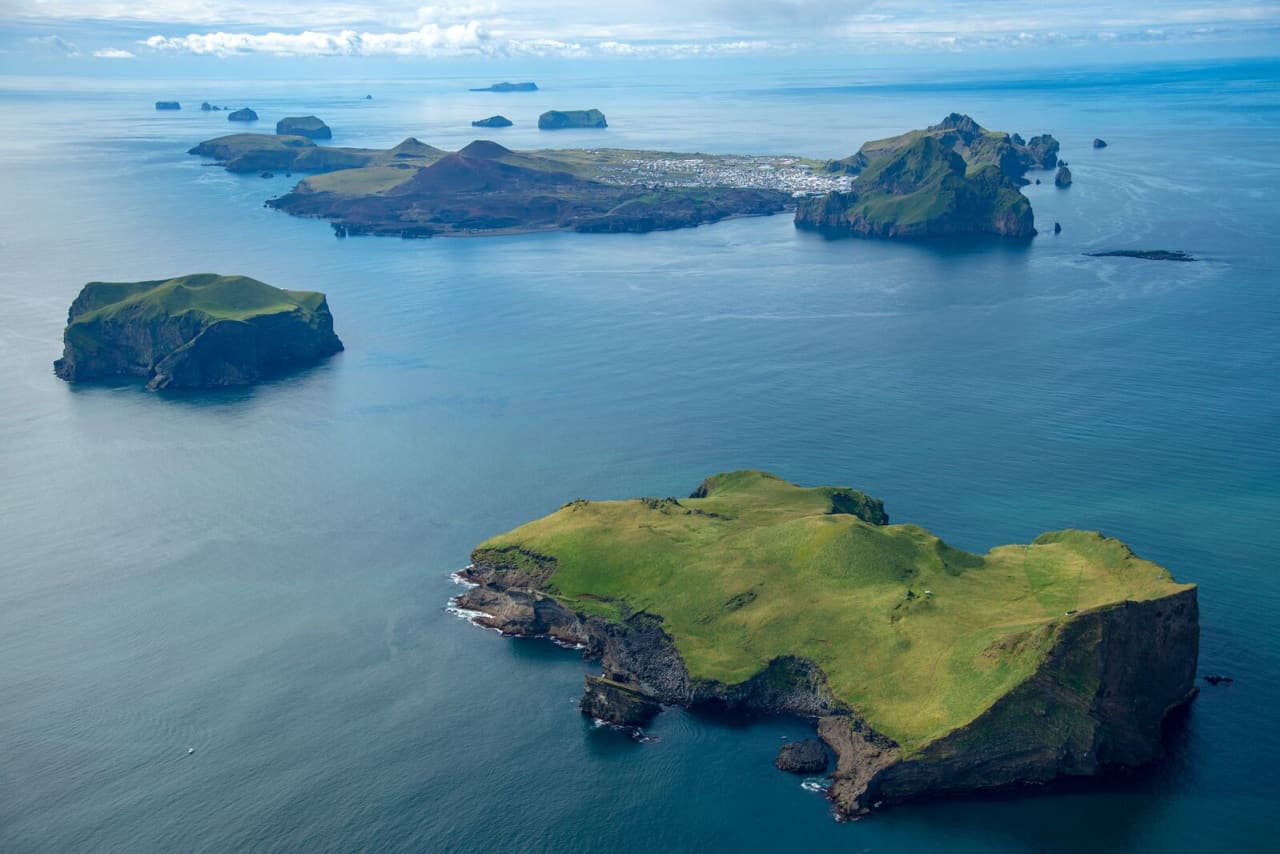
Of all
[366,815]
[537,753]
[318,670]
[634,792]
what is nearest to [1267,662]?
[634,792]

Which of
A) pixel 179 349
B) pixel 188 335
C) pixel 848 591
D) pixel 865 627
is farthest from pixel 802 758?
pixel 188 335

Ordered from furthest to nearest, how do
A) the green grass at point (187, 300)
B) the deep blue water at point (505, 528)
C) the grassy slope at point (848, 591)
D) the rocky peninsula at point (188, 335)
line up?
the green grass at point (187, 300), the rocky peninsula at point (188, 335), the grassy slope at point (848, 591), the deep blue water at point (505, 528)

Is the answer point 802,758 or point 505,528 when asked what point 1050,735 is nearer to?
point 802,758

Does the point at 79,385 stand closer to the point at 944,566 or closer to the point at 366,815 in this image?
the point at 366,815

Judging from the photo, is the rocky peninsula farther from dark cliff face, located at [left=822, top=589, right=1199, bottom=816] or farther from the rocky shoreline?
dark cliff face, located at [left=822, top=589, right=1199, bottom=816]

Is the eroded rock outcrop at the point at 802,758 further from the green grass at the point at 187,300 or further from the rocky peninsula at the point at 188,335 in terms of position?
the green grass at the point at 187,300

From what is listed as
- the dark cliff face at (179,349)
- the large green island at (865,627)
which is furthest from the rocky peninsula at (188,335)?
the large green island at (865,627)
